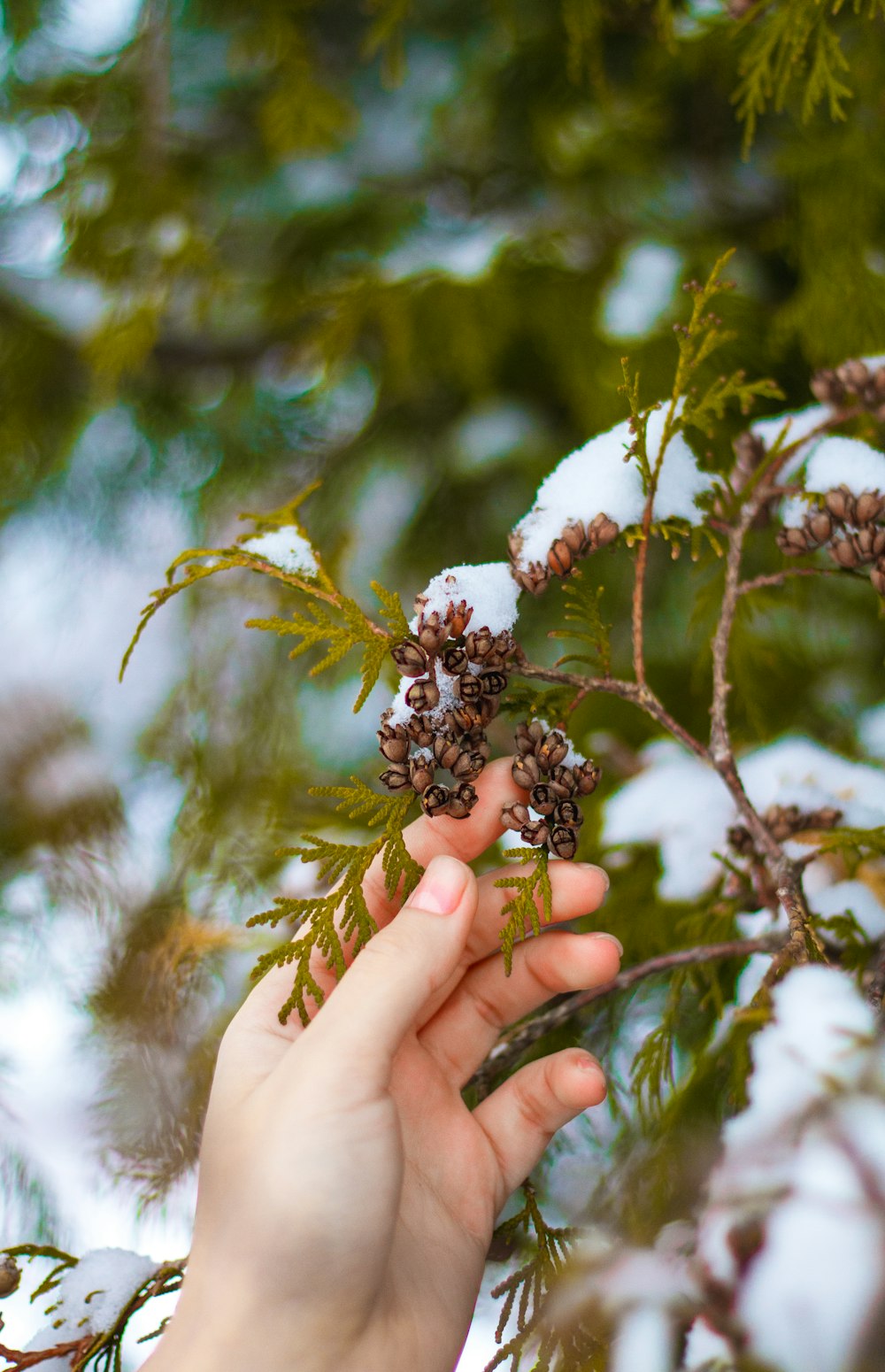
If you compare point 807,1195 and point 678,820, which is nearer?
point 807,1195

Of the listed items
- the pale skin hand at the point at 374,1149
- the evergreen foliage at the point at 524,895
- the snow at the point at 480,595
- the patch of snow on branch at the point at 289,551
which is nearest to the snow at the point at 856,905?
the pale skin hand at the point at 374,1149

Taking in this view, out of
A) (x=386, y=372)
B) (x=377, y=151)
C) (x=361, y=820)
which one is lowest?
(x=361, y=820)

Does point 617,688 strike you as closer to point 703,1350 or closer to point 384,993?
point 384,993

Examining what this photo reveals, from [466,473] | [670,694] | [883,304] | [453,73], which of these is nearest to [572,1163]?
[670,694]

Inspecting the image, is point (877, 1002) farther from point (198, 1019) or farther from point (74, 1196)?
point (74, 1196)

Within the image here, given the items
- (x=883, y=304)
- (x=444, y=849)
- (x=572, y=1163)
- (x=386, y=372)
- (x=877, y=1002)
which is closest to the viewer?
(x=877, y=1002)

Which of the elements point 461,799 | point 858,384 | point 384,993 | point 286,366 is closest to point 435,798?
point 461,799

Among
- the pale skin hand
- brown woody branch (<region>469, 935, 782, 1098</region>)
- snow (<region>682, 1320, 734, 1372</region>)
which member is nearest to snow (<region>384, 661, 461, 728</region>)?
the pale skin hand

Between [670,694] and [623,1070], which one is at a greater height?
[670,694]
